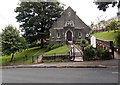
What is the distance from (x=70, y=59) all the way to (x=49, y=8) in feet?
61.0

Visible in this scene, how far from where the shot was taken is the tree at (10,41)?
50.3ft

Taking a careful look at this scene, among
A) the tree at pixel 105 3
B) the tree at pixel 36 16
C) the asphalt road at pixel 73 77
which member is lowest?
the asphalt road at pixel 73 77

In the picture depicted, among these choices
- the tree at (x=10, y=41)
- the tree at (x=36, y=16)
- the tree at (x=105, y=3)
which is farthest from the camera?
the tree at (x=36, y=16)

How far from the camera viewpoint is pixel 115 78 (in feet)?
18.6

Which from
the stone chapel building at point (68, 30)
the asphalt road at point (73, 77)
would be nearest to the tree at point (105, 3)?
the asphalt road at point (73, 77)

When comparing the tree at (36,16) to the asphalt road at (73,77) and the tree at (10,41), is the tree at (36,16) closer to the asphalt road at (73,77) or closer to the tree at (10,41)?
the tree at (10,41)

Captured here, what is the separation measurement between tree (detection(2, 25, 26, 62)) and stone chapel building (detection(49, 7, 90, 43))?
398 inches

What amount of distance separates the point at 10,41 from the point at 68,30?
13471mm

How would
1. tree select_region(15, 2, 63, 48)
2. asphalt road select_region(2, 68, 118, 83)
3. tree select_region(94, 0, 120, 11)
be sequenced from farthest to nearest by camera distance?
tree select_region(15, 2, 63, 48)
tree select_region(94, 0, 120, 11)
asphalt road select_region(2, 68, 118, 83)

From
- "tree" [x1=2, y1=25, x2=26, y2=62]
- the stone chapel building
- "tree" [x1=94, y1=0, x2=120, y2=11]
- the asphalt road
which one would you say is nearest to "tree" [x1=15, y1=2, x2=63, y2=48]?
the stone chapel building

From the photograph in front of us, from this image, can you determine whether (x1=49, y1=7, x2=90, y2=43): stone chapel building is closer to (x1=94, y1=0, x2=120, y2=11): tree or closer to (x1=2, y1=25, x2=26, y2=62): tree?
(x1=2, y1=25, x2=26, y2=62): tree

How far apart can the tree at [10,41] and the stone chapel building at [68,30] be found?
1012 centimetres

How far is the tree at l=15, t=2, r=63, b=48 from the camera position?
81.4 ft

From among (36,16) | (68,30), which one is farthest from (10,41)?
(68,30)
